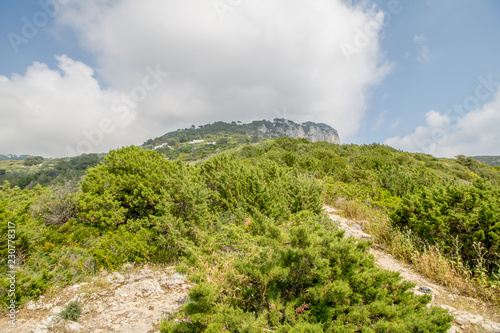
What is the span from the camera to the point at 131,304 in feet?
11.0

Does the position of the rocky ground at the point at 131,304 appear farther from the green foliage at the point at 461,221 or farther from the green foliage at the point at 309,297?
the green foliage at the point at 461,221

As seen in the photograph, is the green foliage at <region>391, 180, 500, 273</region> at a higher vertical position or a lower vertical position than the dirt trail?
higher

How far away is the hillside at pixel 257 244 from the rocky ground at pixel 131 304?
0.23 metres

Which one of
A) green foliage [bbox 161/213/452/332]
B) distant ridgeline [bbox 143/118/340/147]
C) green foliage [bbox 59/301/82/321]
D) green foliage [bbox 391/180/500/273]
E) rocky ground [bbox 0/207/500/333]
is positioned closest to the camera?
green foliage [bbox 161/213/452/332]

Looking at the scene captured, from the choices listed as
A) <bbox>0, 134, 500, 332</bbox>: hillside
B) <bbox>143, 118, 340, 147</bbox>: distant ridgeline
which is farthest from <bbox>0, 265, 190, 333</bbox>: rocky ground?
<bbox>143, 118, 340, 147</bbox>: distant ridgeline

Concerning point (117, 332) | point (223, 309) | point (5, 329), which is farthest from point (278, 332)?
point (5, 329)

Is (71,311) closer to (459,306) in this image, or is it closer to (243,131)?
(459,306)

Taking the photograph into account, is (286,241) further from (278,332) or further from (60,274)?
(60,274)

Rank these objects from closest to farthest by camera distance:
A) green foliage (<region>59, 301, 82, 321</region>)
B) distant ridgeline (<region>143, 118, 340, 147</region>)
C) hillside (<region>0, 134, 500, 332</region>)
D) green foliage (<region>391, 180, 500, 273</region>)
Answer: hillside (<region>0, 134, 500, 332</region>), green foliage (<region>59, 301, 82, 321</region>), green foliage (<region>391, 180, 500, 273</region>), distant ridgeline (<region>143, 118, 340, 147</region>)

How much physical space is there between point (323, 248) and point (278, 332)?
2.92ft

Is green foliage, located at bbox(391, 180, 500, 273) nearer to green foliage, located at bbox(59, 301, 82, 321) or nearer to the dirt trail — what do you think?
the dirt trail

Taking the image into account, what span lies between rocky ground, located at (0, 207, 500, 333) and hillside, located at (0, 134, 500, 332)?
0.23 m

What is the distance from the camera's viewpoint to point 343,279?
232 centimetres

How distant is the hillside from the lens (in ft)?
7.04
